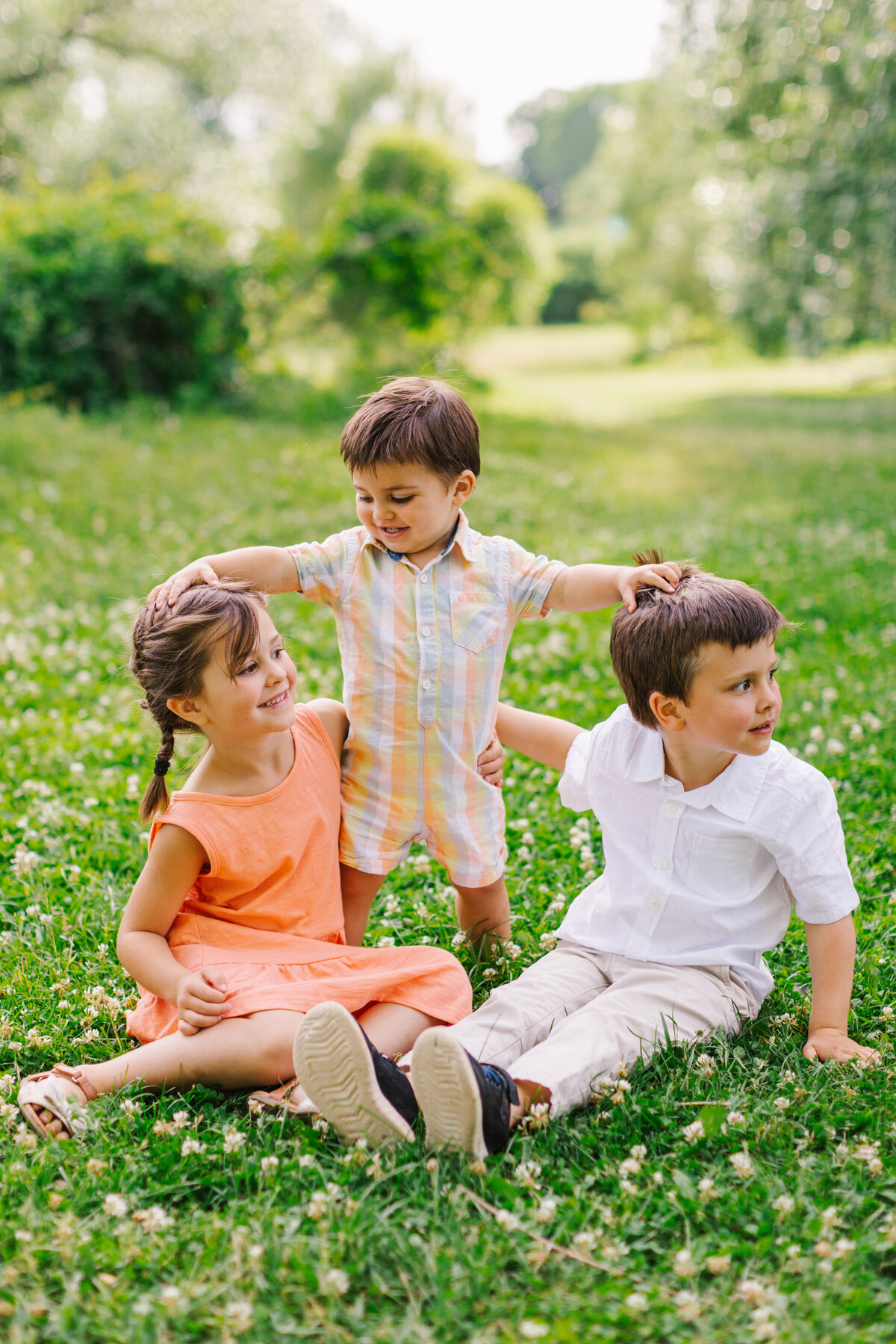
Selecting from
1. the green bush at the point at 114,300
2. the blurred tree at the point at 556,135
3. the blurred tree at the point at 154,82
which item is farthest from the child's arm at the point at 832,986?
the blurred tree at the point at 556,135

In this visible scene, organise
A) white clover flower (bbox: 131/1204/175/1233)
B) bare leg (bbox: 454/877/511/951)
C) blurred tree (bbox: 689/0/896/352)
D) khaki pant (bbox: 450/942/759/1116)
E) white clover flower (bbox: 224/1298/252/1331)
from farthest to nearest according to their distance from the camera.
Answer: blurred tree (bbox: 689/0/896/352), bare leg (bbox: 454/877/511/951), khaki pant (bbox: 450/942/759/1116), white clover flower (bbox: 131/1204/175/1233), white clover flower (bbox: 224/1298/252/1331)

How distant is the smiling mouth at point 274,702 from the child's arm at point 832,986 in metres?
1.57

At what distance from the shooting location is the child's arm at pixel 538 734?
3422 mm

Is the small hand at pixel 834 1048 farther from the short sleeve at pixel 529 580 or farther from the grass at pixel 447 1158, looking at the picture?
the short sleeve at pixel 529 580

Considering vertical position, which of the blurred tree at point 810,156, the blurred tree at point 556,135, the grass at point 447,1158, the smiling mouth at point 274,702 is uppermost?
the blurred tree at point 556,135

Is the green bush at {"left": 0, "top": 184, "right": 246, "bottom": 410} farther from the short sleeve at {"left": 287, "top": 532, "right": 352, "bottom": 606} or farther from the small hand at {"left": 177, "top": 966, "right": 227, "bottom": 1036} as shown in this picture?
the small hand at {"left": 177, "top": 966, "right": 227, "bottom": 1036}

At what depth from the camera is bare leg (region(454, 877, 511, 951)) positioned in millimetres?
3533

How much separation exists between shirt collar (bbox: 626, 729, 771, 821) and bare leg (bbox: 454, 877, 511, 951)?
68 centimetres

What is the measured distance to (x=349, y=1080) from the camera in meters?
2.51

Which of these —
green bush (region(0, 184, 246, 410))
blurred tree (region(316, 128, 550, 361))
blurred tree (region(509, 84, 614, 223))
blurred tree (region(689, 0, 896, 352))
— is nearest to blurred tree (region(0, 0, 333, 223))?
blurred tree (region(316, 128, 550, 361))

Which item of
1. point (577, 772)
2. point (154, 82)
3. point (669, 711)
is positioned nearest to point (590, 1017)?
point (577, 772)

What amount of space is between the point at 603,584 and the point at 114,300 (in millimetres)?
12277

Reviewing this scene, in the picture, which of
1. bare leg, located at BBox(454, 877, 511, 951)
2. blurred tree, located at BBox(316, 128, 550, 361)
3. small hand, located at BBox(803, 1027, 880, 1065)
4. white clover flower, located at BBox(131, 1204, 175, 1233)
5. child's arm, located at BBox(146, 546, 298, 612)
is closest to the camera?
white clover flower, located at BBox(131, 1204, 175, 1233)

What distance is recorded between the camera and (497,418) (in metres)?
16.1
